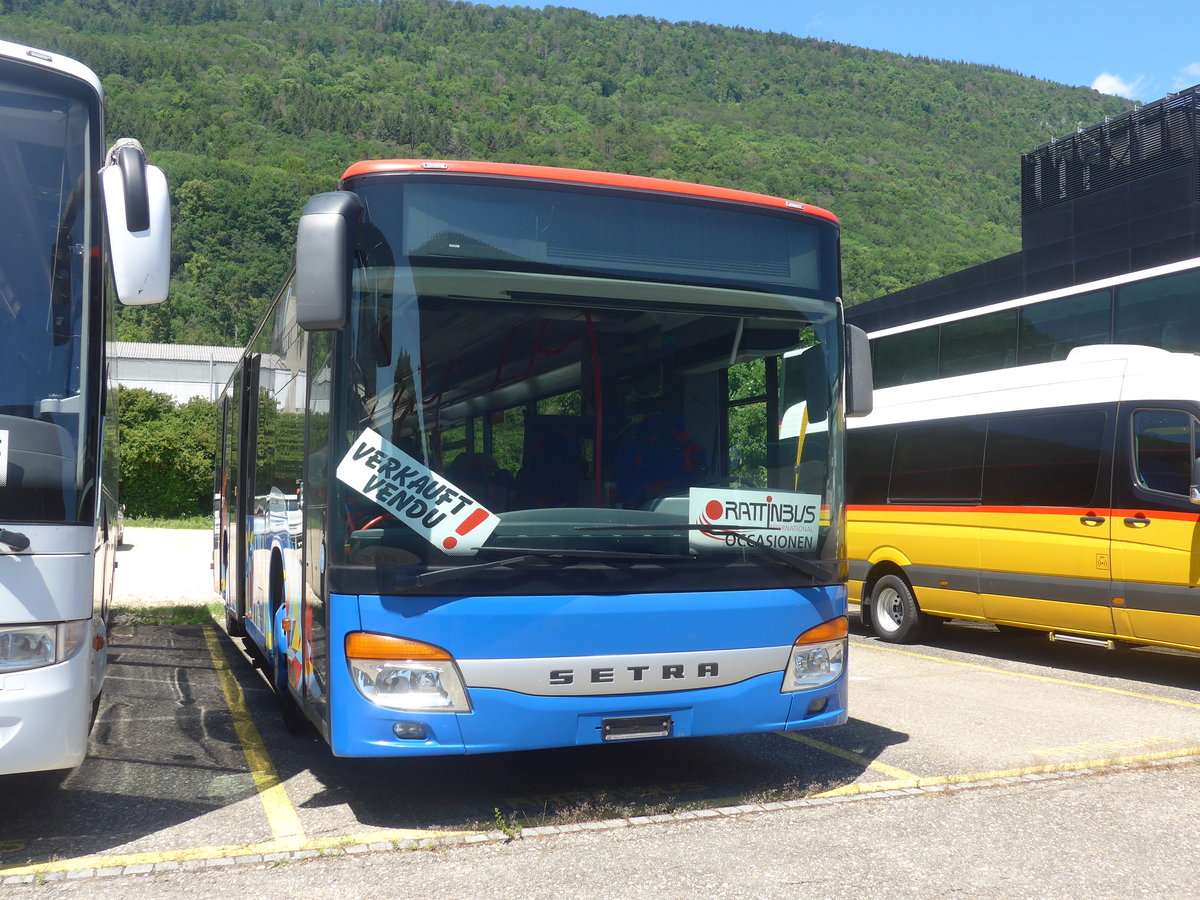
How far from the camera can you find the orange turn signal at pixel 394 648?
15.4 feet

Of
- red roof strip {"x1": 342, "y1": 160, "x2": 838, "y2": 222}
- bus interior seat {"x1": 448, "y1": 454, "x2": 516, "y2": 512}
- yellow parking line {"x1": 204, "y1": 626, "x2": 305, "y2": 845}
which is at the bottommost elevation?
yellow parking line {"x1": 204, "y1": 626, "x2": 305, "y2": 845}

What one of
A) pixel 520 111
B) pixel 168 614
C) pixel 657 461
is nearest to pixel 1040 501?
pixel 657 461

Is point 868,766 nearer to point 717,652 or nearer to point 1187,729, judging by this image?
point 717,652

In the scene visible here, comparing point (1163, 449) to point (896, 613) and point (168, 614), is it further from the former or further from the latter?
point (168, 614)

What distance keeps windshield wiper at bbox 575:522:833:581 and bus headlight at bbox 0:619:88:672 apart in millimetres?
2050

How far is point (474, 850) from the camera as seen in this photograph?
4.63 m

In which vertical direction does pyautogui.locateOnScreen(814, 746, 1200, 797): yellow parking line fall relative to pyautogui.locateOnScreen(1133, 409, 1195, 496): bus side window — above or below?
below

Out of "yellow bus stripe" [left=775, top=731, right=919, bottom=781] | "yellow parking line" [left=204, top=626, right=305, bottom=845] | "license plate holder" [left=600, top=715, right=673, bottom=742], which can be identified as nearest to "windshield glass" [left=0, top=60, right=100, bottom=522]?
"yellow parking line" [left=204, top=626, right=305, bottom=845]

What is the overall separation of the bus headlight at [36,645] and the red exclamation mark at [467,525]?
146cm

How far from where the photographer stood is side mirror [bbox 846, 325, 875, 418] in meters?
5.70

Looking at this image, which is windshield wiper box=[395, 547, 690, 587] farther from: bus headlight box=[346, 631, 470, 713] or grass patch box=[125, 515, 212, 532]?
grass patch box=[125, 515, 212, 532]

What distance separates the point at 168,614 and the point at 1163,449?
11216 mm

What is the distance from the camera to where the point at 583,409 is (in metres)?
5.10

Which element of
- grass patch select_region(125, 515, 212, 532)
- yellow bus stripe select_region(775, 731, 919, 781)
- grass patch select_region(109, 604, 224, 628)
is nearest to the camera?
yellow bus stripe select_region(775, 731, 919, 781)
